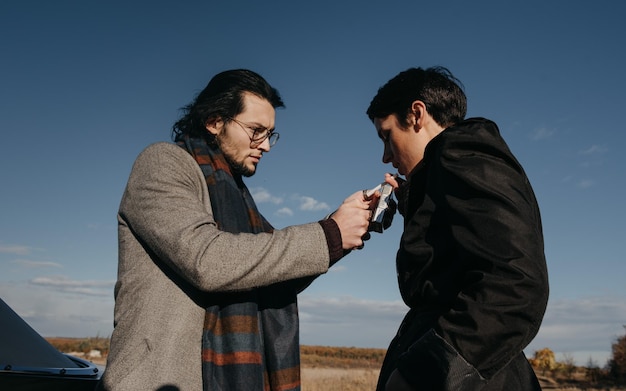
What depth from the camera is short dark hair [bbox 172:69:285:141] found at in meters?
3.13

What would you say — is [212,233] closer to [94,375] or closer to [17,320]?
[94,375]

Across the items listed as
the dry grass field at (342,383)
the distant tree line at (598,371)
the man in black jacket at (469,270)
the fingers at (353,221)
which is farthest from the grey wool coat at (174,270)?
the distant tree line at (598,371)

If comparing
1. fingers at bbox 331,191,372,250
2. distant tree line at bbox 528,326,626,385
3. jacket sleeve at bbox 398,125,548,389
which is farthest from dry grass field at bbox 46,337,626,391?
jacket sleeve at bbox 398,125,548,389

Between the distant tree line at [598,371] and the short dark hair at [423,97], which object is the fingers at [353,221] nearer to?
the short dark hair at [423,97]

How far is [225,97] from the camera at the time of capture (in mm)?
3152

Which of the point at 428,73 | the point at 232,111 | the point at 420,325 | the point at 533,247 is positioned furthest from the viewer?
the point at 232,111

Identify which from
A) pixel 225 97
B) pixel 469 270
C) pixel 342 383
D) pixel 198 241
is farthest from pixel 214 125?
pixel 342 383

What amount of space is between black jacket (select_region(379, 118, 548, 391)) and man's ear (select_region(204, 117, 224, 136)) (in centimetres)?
145

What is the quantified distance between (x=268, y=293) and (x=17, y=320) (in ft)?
4.77

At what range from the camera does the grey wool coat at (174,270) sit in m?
2.22

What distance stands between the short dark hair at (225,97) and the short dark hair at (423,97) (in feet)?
2.43

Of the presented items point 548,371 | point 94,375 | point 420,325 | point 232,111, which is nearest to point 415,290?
point 420,325

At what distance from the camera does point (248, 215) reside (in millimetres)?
2846

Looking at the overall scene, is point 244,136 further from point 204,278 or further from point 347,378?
point 347,378
